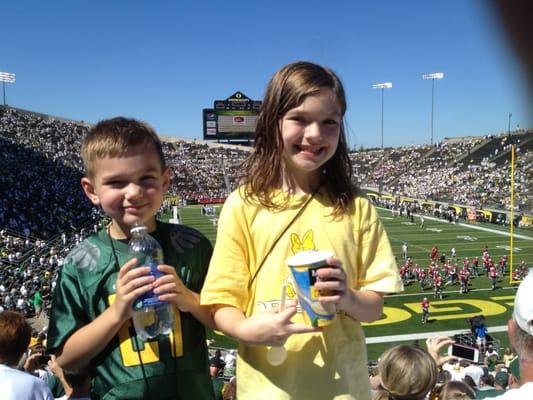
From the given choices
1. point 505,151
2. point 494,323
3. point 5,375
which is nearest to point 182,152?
point 505,151

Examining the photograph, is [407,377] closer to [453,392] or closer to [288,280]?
[453,392]

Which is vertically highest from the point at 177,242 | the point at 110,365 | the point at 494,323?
the point at 177,242

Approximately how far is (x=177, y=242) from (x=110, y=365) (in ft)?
1.71

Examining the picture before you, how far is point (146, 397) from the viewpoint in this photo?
1.81 meters

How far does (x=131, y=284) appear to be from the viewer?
64.4 inches

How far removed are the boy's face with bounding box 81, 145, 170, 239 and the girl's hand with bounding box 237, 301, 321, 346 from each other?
611 millimetres

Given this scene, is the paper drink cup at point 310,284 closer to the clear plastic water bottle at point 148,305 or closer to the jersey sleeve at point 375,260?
the jersey sleeve at point 375,260

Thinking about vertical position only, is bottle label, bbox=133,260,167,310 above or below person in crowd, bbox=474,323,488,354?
above

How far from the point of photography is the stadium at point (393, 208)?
13.6 meters

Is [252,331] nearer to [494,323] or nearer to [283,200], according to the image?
[283,200]

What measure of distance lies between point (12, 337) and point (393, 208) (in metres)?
39.8

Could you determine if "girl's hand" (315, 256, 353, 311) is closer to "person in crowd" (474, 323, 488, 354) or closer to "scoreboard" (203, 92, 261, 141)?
"person in crowd" (474, 323, 488, 354)

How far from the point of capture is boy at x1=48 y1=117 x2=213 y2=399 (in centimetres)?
181

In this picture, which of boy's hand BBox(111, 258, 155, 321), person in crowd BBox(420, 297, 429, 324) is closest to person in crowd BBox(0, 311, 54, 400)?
boy's hand BBox(111, 258, 155, 321)
